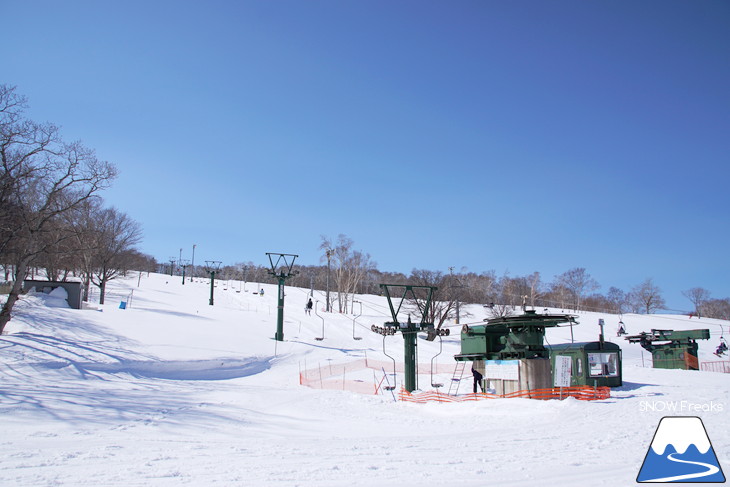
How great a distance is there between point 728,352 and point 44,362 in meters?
56.7

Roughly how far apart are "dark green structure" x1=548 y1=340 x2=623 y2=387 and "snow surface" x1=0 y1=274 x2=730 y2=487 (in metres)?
1.37

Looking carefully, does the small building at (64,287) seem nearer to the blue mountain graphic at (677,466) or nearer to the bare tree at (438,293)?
the bare tree at (438,293)

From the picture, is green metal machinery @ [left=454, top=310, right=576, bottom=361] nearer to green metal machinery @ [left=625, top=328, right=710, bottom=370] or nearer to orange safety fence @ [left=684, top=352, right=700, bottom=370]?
green metal machinery @ [left=625, top=328, right=710, bottom=370]

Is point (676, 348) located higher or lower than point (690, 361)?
higher

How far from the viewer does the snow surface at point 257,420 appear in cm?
804

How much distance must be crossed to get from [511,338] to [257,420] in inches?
504

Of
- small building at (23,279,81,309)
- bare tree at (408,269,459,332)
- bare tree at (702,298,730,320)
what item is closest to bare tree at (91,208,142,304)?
small building at (23,279,81,309)

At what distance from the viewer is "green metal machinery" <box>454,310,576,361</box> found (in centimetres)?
2164

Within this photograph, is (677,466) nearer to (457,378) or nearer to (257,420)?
(257,420)

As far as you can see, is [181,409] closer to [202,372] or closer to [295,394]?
[295,394]

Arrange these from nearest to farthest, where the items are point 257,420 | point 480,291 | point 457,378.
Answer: point 257,420 < point 457,378 < point 480,291

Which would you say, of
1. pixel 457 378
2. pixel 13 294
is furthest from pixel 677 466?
pixel 13 294

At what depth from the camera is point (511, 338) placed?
72.4 feet

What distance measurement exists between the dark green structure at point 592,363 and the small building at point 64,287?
32.9 metres
